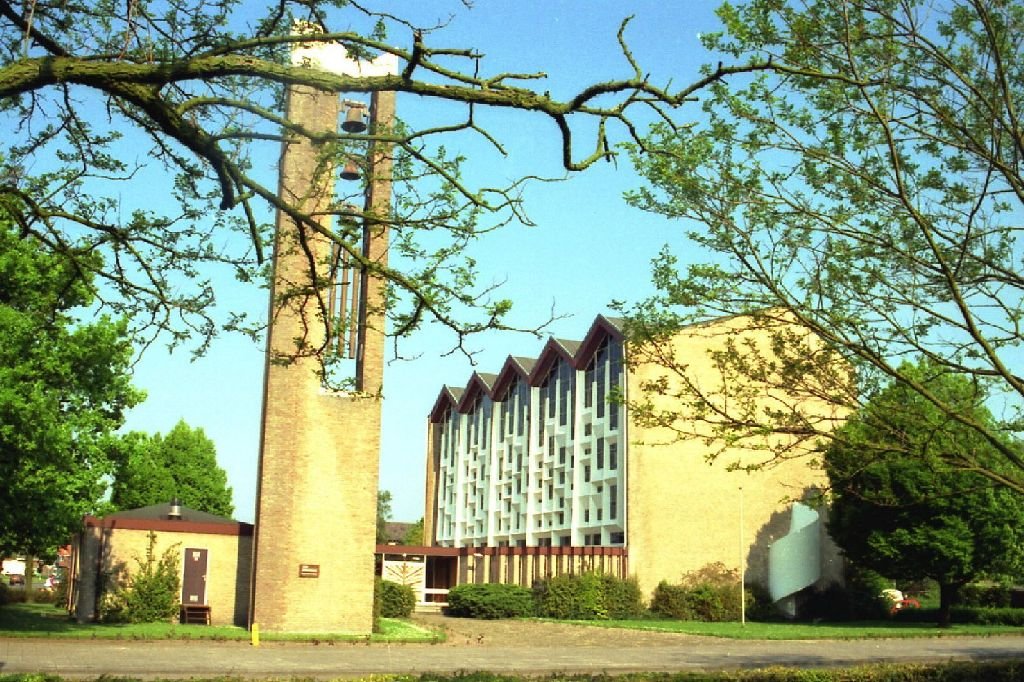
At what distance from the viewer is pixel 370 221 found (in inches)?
337

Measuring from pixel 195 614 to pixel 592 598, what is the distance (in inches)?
630

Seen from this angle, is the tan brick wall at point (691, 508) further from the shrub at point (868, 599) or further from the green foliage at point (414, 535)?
the green foliage at point (414, 535)

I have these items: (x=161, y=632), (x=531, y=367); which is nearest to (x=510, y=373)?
(x=531, y=367)

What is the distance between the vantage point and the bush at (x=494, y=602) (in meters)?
42.2

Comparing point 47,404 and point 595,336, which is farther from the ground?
point 595,336

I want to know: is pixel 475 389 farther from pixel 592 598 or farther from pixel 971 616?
pixel 971 616

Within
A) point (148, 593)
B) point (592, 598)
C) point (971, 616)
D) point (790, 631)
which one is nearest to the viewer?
point (148, 593)

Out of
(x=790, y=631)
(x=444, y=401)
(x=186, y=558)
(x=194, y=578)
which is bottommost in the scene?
(x=790, y=631)

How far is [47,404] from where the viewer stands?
2461 cm

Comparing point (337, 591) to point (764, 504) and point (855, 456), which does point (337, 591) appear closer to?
point (855, 456)

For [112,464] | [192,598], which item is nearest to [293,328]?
[112,464]

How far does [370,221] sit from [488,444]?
5160cm

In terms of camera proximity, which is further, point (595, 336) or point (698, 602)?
point (595, 336)

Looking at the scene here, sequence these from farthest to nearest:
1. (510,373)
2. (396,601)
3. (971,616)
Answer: (510,373) < (971,616) < (396,601)
